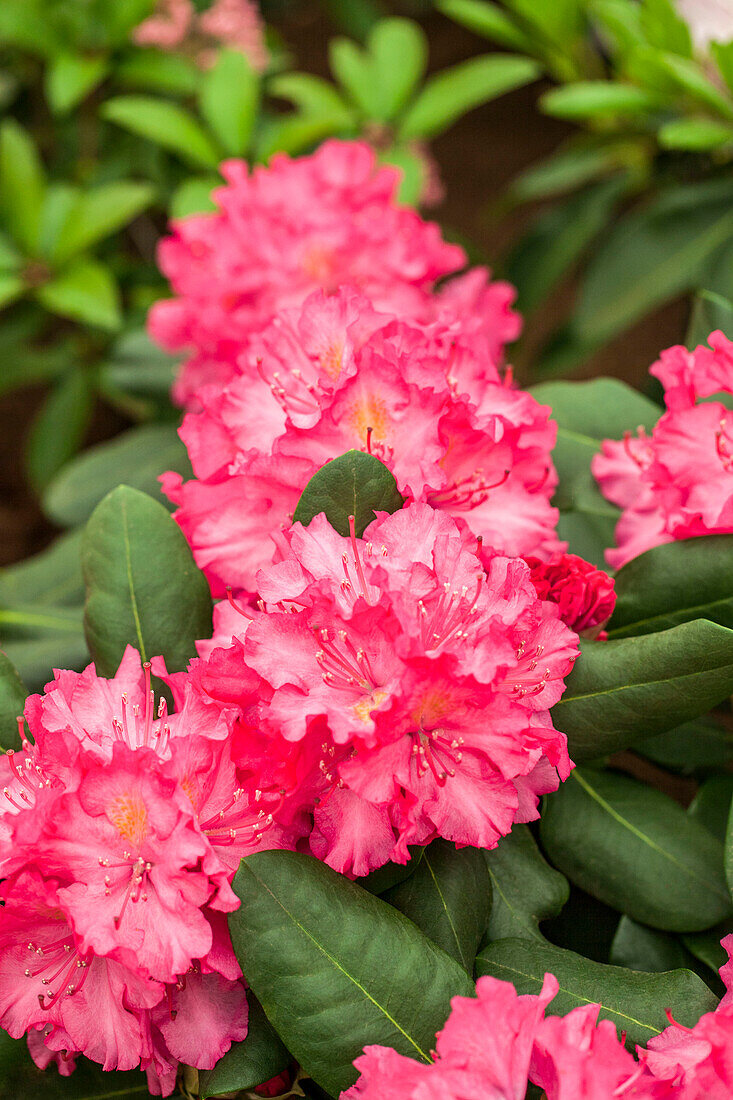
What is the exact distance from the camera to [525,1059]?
53 cm

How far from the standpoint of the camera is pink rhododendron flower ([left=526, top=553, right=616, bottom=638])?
0.69 metres

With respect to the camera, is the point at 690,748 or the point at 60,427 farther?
the point at 60,427

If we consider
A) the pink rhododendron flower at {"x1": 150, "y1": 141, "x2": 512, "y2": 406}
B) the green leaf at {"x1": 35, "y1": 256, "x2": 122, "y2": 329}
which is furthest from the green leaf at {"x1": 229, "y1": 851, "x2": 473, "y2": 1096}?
the green leaf at {"x1": 35, "y1": 256, "x2": 122, "y2": 329}

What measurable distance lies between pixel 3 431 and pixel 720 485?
6.27 feet

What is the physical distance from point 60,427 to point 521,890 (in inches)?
53.4

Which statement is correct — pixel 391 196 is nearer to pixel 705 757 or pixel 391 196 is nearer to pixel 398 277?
pixel 398 277

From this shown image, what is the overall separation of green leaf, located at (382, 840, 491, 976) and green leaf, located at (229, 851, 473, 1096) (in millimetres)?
48

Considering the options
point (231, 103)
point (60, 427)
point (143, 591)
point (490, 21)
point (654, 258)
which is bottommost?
point (60, 427)

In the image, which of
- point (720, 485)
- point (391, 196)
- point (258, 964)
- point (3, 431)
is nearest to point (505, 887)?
point (258, 964)

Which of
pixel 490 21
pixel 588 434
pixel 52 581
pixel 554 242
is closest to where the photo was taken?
pixel 588 434

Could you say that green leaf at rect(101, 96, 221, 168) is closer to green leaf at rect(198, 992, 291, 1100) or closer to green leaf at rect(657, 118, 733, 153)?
green leaf at rect(657, 118, 733, 153)

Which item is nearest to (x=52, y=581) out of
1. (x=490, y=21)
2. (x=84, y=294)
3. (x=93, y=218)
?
(x=84, y=294)

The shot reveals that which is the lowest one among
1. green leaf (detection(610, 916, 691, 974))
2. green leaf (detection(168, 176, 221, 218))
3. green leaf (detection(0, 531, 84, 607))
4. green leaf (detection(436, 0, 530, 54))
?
green leaf (detection(0, 531, 84, 607))

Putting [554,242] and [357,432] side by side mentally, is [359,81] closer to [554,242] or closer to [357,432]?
[554,242]
